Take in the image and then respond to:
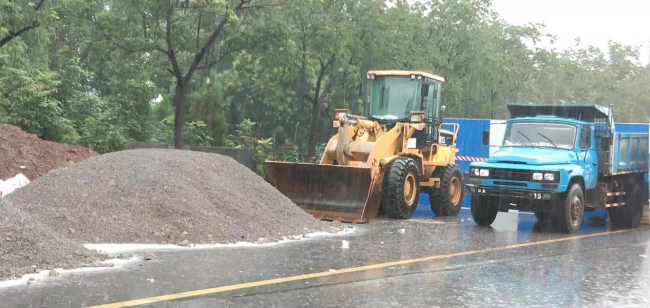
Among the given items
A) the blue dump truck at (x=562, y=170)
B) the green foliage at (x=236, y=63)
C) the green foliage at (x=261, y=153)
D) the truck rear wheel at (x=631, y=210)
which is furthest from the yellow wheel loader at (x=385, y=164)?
the green foliage at (x=261, y=153)

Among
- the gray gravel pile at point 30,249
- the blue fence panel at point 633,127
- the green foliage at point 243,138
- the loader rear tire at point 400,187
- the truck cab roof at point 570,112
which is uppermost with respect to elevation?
the truck cab roof at point 570,112

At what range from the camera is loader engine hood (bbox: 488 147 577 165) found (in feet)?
56.8

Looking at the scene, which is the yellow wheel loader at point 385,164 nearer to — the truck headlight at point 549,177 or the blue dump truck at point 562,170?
the blue dump truck at point 562,170

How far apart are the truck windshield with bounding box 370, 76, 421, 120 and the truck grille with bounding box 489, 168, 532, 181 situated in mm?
3406

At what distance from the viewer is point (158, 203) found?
13.8 meters

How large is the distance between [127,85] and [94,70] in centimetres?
781

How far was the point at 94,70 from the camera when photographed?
35.6 metres

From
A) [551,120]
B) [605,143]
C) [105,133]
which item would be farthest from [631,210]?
[105,133]

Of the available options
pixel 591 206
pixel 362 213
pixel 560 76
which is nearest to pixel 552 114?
pixel 591 206

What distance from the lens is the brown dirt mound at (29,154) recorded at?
64.0 feet

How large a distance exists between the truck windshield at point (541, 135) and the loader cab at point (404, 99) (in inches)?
91.4

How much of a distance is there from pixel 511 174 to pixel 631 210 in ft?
15.6

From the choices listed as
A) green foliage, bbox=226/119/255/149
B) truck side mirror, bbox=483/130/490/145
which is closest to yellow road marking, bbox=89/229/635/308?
truck side mirror, bbox=483/130/490/145

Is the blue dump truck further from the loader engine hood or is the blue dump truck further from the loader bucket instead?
the loader bucket
